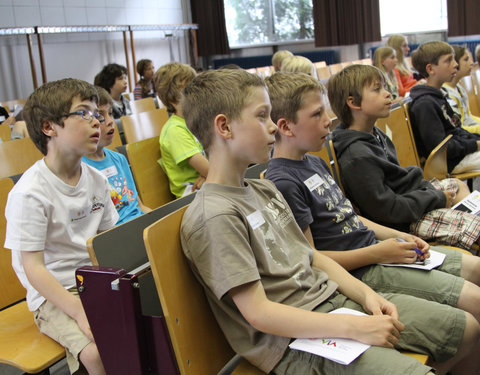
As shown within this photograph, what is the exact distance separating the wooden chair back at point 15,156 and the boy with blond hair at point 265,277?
1.56 metres

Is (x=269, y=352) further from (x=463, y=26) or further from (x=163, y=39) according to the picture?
(x=163, y=39)

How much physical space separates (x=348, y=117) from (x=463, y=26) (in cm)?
721

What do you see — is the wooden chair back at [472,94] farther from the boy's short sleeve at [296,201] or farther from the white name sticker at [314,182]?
the boy's short sleeve at [296,201]

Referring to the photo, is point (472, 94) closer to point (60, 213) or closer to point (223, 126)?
point (223, 126)

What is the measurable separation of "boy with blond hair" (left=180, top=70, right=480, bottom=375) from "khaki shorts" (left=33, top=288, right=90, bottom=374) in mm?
445

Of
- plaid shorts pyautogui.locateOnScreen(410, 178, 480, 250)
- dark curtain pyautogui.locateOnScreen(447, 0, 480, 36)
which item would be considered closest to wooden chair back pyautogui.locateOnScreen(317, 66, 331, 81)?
dark curtain pyautogui.locateOnScreen(447, 0, 480, 36)

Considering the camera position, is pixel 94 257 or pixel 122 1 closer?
pixel 94 257

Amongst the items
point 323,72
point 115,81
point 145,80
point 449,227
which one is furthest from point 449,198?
point 323,72

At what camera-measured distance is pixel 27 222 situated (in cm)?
148

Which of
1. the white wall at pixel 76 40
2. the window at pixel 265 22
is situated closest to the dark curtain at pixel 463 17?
the window at pixel 265 22

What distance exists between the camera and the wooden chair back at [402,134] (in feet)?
9.16

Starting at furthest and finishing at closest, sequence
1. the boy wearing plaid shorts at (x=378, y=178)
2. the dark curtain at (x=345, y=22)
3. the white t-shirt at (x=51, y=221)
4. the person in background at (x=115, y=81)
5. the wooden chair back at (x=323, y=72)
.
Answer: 1. the dark curtain at (x=345, y=22)
2. the wooden chair back at (x=323, y=72)
3. the person in background at (x=115, y=81)
4. the boy wearing plaid shorts at (x=378, y=178)
5. the white t-shirt at (x=51, y=221)

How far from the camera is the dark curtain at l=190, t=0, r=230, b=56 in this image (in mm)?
10359

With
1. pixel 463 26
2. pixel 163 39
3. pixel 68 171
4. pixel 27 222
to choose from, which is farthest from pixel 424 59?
pixel 163 39
